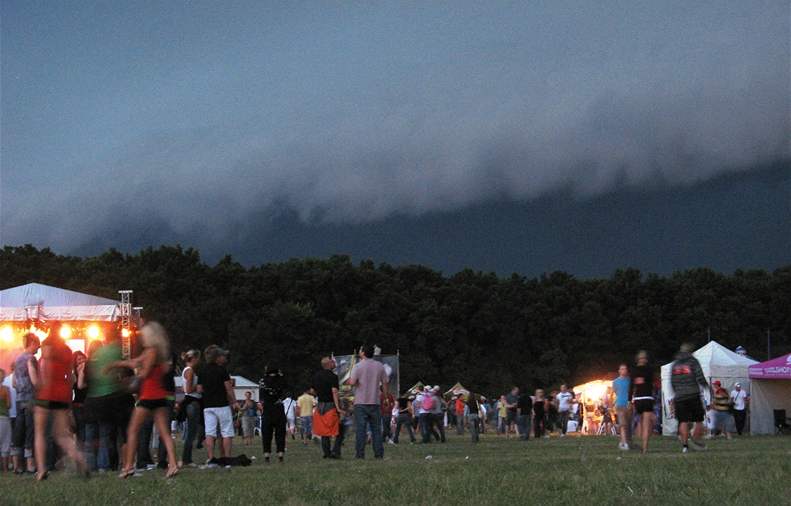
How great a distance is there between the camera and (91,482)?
1025cm

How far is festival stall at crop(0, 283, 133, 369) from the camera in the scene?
2861 centimetres

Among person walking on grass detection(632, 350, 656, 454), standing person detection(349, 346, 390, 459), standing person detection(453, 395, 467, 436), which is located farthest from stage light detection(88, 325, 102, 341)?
person walking on grass detection(632, 350, 656, 454)

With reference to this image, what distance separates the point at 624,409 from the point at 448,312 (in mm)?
56426

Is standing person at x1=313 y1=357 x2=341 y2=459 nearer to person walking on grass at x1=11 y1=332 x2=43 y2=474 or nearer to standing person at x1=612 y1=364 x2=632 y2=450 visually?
person walking on grass at x1=11 y1=332 x2=43 y2=474

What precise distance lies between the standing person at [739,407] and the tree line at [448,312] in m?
38.7

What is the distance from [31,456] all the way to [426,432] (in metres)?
14.4

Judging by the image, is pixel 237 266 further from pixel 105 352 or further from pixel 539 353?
pixel 105 352

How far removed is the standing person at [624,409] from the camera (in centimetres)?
1767

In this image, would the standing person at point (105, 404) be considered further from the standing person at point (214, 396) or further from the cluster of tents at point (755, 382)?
the cluster of tents at point (755, 382)

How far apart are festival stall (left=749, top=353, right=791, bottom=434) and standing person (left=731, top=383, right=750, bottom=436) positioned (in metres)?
1.05

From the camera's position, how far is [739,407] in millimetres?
30281

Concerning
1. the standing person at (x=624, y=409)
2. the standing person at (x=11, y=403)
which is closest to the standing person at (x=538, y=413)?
the standing person at (x=624, y=409)

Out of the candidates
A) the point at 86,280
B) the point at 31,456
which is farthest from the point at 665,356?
the point at 31,456

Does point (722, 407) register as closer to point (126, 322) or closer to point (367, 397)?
point (367, 397)
